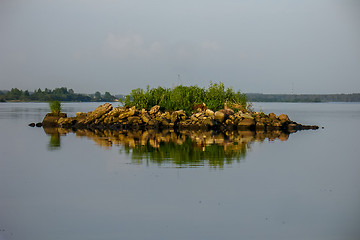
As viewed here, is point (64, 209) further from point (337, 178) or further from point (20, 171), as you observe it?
point (337, 178)

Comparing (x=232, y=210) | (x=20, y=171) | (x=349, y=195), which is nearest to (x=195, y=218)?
(x=232, y=210)

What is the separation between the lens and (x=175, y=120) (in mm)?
35031

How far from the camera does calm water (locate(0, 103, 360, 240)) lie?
961 cm

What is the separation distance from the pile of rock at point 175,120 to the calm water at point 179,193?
1156 cm

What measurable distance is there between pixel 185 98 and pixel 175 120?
3.93m

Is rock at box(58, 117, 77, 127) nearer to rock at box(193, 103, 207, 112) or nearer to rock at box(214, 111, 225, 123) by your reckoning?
rock at box(193, 103, 207, 112)

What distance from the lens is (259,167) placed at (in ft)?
55.1

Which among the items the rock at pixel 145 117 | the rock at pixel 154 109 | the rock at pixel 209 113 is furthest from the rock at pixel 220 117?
the rock at pixel 145 117

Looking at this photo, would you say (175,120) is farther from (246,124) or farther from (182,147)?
(182,147)

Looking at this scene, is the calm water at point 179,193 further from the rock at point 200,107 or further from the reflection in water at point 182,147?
the rock at point 200,107

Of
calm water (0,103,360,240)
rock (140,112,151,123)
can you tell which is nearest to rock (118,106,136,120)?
rock (140,112,151,123)

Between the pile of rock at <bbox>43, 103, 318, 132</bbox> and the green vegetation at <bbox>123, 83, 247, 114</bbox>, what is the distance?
1.68 metres

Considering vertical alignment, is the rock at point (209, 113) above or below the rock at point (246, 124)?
above

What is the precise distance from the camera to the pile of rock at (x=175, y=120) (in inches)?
1345
